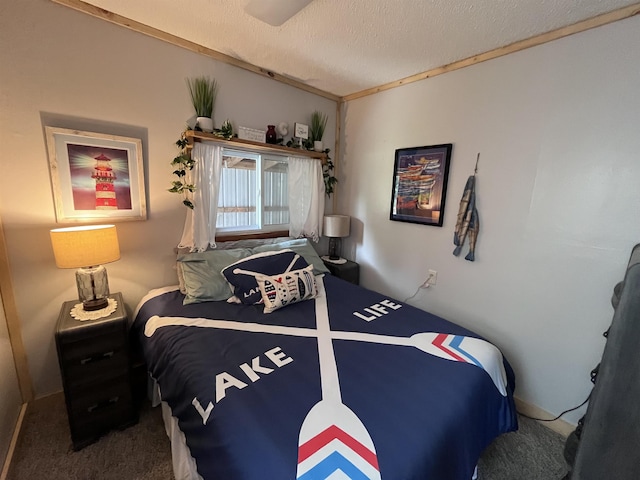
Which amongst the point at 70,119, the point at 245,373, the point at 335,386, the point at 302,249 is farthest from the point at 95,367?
the point at 302,249

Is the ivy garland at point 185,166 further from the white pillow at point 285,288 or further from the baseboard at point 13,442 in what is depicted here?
the baseboard at point 13,442

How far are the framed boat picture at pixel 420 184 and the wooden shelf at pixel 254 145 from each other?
0.84 meters

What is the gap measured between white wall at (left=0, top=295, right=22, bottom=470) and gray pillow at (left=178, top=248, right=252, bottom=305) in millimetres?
902

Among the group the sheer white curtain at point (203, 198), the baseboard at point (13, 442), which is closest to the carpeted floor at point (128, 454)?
the baseboard at point (13, 442)

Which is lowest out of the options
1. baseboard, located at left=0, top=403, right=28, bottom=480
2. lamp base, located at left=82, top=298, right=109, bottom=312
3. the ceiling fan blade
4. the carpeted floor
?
the carpeted floor

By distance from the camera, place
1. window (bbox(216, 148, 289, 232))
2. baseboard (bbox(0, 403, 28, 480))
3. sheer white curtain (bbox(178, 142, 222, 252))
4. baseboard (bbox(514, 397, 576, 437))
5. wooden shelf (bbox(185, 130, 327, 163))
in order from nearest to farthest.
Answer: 1. baseboard (bbox(0, 403, 28, 480))
2. baseboard (bbox(514, 397, 576, 437))
3. wooden shelf (bbox(185, 130, 327, 163))
4. sheer white curtain (bbox(178, 142, 222, 252))
5. window (bbox(216, 148, 289, 232))

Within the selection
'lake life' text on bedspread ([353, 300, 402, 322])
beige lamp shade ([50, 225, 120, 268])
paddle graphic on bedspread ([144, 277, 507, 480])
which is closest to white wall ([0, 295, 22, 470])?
beige lamp shade ([50, 225, 120, 268])

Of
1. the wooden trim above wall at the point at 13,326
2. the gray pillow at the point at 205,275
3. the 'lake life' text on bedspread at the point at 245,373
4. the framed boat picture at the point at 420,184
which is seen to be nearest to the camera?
the 'lake life' text on bedspread at the point at 245,373

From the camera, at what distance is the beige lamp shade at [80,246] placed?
56.6 inches

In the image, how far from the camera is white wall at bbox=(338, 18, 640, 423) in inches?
59.6

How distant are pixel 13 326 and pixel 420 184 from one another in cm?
302

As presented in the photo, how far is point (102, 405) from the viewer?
153 centimetres

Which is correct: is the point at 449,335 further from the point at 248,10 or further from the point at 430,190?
the point at 248,10

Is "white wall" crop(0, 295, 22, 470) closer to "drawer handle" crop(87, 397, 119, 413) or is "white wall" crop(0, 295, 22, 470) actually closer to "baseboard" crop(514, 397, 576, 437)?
"drawer handle" crop(87, 397, 119, 413)
